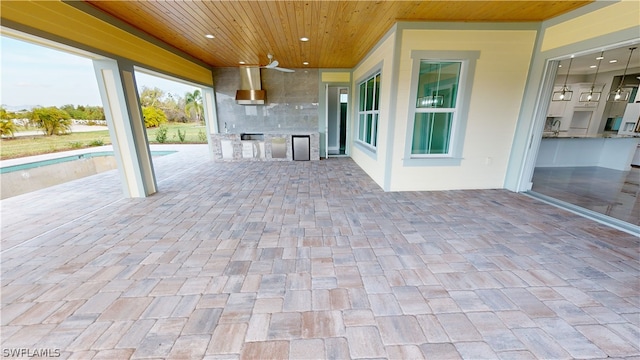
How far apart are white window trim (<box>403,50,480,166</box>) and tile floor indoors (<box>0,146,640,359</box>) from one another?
3.16 feet

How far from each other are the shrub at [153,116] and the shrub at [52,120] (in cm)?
338

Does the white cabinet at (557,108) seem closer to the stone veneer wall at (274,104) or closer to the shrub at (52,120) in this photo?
the stone veneer wall at (274,104)

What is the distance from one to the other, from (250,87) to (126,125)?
12.8 feet

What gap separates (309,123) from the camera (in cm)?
745

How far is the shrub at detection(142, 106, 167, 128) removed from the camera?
37.5ft

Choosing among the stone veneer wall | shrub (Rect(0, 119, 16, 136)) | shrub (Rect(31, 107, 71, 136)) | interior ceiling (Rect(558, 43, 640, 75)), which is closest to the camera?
interior ceiling (Rect(558, 43, 640, 75))

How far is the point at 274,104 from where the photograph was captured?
7242 millimetres

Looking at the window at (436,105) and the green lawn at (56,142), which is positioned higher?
the window at (436,105)

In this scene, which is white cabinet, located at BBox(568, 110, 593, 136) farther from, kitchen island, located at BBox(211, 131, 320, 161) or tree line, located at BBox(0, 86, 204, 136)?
tree line, located at BBox(0, 86, 204, 136)

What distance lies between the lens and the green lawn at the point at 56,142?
685cm

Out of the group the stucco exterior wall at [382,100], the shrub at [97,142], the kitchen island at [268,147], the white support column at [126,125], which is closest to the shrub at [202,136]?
the shrub at [97,142]

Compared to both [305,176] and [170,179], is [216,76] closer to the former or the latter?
[170,179]

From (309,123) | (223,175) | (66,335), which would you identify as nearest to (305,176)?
(223,175)

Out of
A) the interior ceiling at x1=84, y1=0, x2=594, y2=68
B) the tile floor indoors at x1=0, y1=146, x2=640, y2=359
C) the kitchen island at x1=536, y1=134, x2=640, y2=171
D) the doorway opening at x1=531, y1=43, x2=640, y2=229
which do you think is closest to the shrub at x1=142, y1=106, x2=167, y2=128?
the interior ceiling at x1=84, y1=0, x2=594, y2=68
